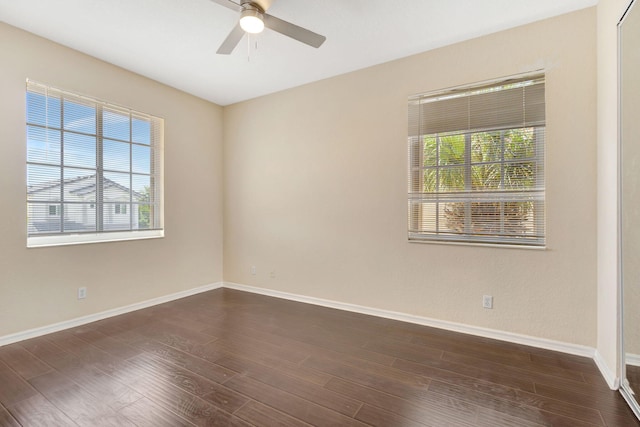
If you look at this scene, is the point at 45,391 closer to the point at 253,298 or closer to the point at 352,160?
the point at 253,298

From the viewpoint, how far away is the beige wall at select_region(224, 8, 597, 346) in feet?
8.01

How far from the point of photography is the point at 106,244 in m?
3.27

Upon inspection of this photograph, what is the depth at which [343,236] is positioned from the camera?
11.7 feet

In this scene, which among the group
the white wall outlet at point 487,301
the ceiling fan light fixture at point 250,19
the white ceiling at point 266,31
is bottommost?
the white wall outlet at point 487,301

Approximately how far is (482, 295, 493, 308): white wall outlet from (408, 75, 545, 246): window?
508 mm

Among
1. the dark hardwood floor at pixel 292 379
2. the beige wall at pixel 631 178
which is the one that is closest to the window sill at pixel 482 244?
the beige wall at pixel 631 178

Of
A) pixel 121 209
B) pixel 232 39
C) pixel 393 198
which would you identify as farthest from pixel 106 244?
pixel 393 198

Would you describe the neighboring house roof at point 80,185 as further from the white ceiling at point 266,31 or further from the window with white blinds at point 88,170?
the white ceiling at point 266,31

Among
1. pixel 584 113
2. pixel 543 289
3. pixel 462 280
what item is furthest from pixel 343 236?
pixel 584 113

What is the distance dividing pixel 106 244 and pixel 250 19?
9.11 ft

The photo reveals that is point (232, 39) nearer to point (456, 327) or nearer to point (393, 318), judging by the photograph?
point (393, 318)

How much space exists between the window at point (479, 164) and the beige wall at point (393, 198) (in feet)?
0.32

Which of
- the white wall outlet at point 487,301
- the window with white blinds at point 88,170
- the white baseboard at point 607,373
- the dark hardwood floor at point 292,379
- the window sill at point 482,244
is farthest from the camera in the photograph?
the window with white blinds at point 88,170

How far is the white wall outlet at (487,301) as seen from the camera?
275cm
